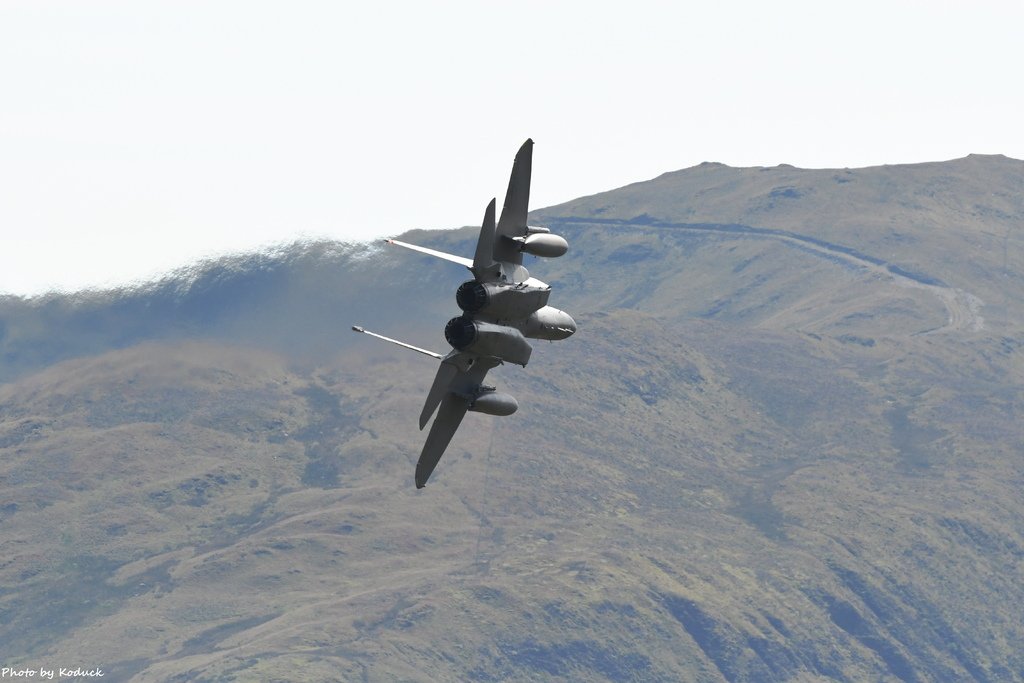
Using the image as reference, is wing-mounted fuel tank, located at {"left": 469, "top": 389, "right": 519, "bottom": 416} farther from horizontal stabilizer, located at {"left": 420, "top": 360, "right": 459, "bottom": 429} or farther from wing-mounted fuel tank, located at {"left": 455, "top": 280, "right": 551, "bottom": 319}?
wing-mounted fuel tank, located at {"left": 455, "top": 280, "right": 551, "bottom": 319}

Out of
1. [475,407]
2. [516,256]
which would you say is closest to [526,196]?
[516,256]

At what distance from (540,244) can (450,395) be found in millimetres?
9242

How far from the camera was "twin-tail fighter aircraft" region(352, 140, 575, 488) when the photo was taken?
300ft

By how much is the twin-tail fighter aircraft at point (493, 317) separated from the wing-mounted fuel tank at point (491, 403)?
0.05 meters

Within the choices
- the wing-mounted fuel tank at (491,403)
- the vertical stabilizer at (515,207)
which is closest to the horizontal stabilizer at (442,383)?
the wing-mounted fuel tank at (491,403)

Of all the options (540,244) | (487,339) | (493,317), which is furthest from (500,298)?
(540,244)

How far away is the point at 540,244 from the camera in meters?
91.9

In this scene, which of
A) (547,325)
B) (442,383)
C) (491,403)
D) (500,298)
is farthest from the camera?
(547,325)

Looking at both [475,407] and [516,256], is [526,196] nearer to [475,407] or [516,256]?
[516,256]

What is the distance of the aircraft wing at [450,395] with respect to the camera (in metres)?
93.6

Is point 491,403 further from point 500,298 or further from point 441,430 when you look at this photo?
point 500,298

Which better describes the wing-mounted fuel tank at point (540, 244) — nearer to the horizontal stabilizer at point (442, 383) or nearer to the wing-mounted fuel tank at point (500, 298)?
the wing-mounted fuel tank at point (500, 298)

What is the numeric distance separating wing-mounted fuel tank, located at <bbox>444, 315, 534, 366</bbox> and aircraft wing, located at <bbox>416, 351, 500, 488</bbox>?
0.86 metres

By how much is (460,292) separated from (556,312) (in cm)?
760
